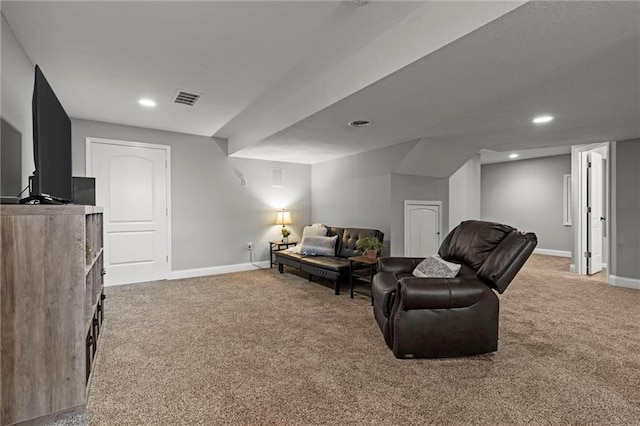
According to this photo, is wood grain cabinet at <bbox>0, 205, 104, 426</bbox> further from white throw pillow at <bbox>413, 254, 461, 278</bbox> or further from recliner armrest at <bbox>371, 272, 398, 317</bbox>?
white throw pillow at <bbox>413, 254, 461, 278</bbox>

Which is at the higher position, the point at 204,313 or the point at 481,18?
the point at 481,18

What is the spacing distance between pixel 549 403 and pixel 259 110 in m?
3.77

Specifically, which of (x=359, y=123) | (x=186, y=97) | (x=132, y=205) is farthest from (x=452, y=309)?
(x=132, y=205)

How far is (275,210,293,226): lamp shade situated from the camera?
19.4 feet

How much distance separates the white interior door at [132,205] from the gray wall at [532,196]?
770cm

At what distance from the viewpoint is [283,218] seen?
5.95 m

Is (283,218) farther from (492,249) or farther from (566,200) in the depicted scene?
(566,200)

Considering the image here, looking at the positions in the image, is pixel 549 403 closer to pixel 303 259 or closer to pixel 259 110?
pixel 303 259

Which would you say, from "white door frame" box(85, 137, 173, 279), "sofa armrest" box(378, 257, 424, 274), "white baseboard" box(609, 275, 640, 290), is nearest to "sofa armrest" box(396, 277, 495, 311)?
"sofa armrest" box(378, 257, 424, 274)

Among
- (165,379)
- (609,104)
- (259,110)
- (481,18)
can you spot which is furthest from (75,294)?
(609,104)

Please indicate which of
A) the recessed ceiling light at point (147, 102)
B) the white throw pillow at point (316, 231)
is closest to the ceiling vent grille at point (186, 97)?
the recessed ceiling light at point (147, 102)

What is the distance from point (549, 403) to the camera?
5.85 ft

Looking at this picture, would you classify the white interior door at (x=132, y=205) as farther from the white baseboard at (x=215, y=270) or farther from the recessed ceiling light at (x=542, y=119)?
the recessed ceiling light at (x=542, y=119)

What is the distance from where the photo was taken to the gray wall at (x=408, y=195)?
474 centimetres
